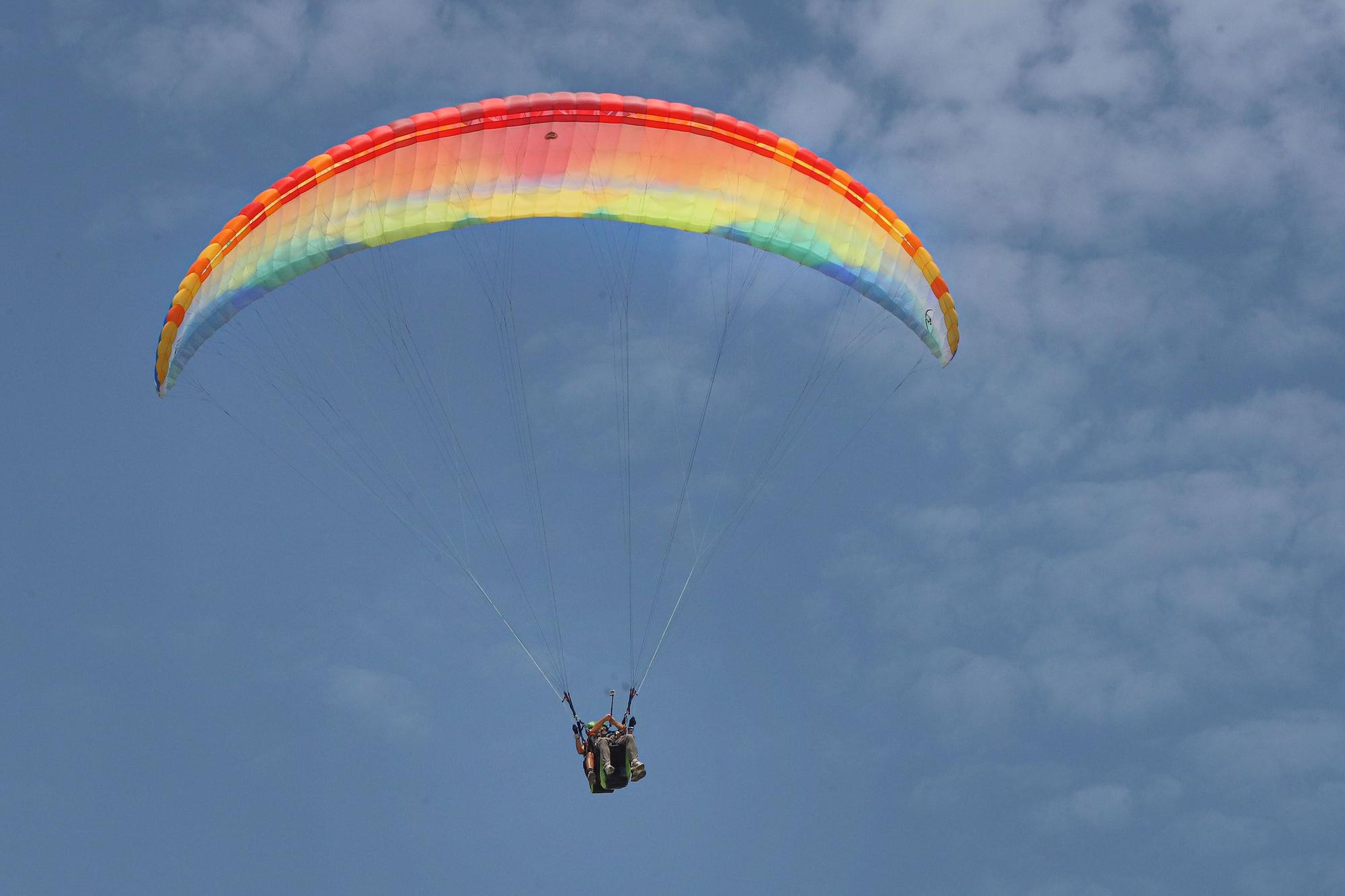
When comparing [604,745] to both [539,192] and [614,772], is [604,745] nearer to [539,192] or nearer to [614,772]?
[614,772]

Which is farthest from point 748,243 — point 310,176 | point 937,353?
point 310,176

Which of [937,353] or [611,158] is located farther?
[937,353]

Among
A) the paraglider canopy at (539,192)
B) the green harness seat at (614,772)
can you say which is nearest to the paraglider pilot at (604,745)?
the green harness seat at (614,772)

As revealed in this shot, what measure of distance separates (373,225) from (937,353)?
8323mm

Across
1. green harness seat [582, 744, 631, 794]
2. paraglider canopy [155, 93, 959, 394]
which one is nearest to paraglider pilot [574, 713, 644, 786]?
green harness seat [582, 744, 631, 794]

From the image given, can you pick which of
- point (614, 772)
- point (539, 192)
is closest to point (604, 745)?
point (614, 772)

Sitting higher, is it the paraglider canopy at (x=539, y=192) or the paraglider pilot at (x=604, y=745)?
the paraglider canopy at (x=539, y=192)

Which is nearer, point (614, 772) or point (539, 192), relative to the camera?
point (614, 772)

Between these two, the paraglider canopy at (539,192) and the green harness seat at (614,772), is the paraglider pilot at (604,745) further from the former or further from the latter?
the paraglider canopy at (539,192)

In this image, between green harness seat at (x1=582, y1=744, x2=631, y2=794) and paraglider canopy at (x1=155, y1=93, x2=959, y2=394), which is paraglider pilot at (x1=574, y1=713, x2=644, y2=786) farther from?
paraglider canopy at (x1=155, y1=93, x2=959, y2=394)

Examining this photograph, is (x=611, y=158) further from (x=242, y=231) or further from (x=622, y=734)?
(x=622, y=734)

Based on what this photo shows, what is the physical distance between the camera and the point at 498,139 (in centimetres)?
3077

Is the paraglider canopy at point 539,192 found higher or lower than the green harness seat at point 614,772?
higher

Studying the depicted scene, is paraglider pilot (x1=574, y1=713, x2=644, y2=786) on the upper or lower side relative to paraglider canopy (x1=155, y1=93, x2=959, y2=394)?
lower
